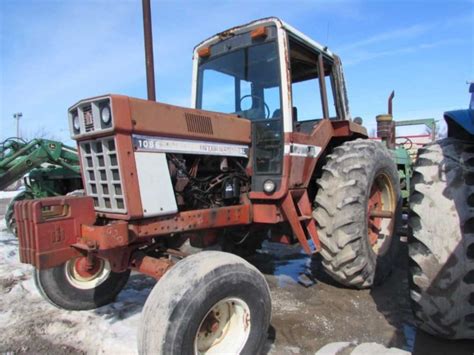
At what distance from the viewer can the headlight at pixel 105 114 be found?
2.72m

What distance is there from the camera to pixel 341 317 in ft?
11.7

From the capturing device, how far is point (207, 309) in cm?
248

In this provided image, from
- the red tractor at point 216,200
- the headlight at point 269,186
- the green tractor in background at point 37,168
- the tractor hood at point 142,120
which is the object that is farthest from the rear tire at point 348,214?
the green tractor in background at point 37,168

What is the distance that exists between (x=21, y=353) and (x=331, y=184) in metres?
3.03

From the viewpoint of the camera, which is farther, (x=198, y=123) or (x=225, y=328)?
(x=198, y=123)

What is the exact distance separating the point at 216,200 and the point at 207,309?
128 cm

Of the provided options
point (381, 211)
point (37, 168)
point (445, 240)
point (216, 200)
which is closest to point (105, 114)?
point (216, 200)

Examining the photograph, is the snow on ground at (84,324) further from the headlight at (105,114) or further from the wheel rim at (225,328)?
the headlight at (105,114)

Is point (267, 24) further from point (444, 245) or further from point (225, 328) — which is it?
point (225, 328)

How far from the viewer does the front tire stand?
233 cm

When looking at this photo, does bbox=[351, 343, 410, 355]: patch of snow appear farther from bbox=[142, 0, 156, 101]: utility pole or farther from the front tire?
bbox=[142, 0, 156, 101]: utility pole

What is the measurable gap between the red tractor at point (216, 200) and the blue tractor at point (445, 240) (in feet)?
3.06

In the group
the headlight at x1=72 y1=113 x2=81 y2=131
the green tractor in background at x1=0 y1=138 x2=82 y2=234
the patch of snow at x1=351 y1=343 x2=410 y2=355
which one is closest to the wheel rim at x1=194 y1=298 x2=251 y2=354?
the patch of snow at x1=351 y1=343 x2=410 y2=355

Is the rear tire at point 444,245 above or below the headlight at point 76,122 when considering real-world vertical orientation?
below
